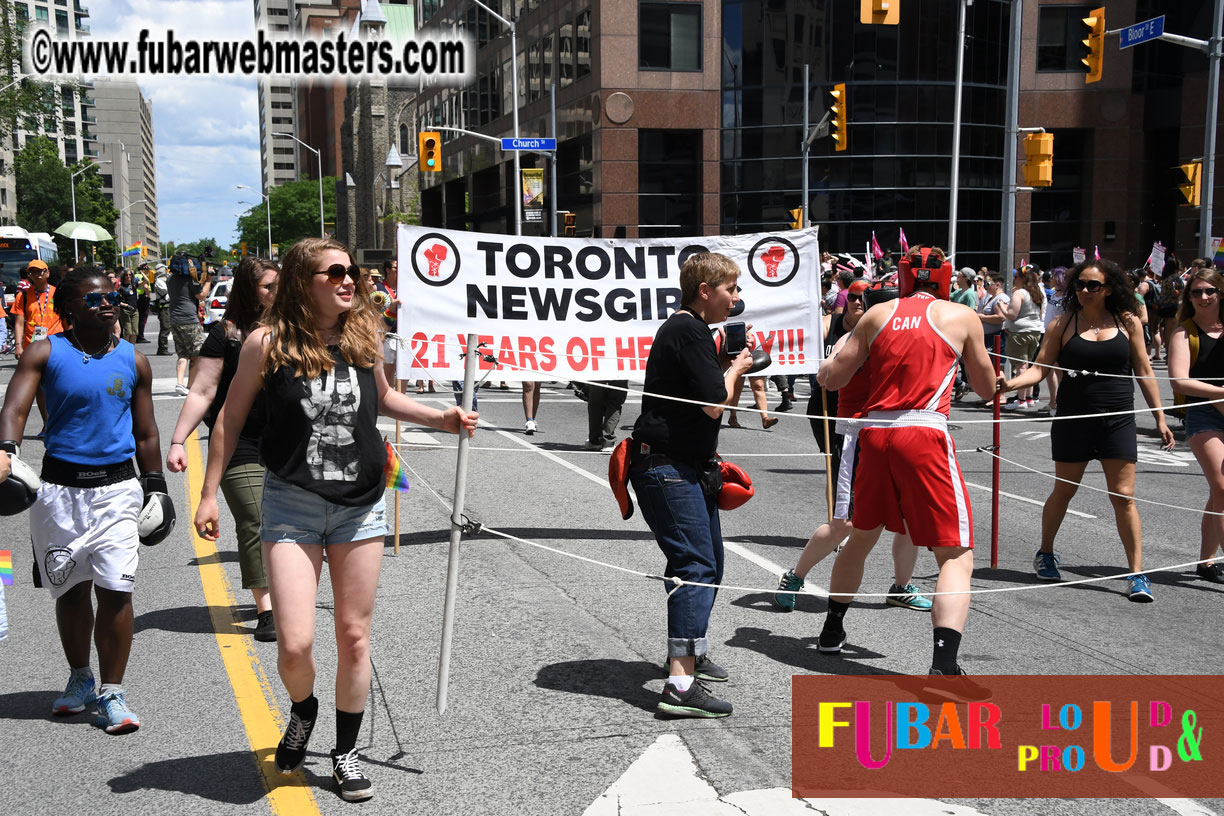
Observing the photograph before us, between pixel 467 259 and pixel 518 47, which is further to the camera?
pixel 518 47

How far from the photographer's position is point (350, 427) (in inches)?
159

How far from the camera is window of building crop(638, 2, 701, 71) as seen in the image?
4231 cm

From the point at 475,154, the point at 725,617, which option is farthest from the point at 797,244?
the point at 475,154

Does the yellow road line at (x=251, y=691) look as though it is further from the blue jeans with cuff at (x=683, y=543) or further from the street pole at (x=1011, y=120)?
the street pole at (x=1011, y=120)

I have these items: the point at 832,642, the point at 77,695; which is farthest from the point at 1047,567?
the point at 77,695

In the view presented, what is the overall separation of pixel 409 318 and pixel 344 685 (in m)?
4.58

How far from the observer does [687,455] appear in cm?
494

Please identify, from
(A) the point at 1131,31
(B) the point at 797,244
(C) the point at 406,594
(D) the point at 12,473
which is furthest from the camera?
(A) the point at 1131,31

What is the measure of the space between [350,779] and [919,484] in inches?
105

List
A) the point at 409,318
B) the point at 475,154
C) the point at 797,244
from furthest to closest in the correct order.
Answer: the point at 475,154
the point at 797,244
the point at 409,318

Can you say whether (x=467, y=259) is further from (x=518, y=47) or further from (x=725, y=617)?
(x=518, y=47)

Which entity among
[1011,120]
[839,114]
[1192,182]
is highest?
[839,114]

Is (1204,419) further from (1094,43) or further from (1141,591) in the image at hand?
(1094,43)

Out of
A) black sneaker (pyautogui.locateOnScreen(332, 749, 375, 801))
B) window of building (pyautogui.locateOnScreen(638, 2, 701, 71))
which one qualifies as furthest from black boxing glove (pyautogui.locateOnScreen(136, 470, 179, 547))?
window of building (pyautogui.locateOnScreen(638, 2, 701, 71))
